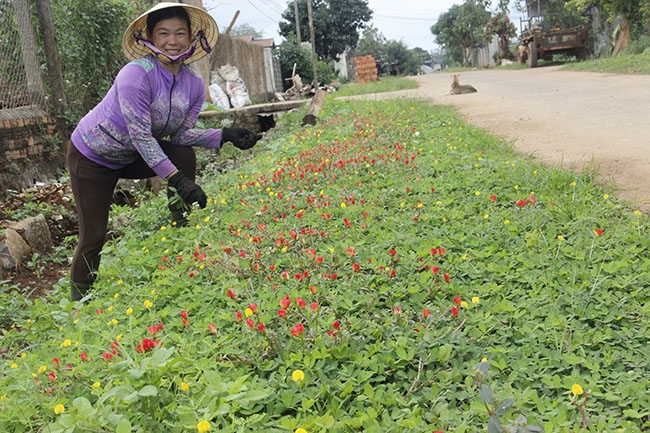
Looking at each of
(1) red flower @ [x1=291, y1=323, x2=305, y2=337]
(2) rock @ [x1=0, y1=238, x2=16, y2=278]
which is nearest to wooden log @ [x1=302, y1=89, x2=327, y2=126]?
(2) rock @ [x1=0, y1=238, x2=16, y2=278]

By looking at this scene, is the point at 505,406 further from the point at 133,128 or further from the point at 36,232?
the point at 36,232

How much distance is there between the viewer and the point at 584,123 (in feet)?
21.9

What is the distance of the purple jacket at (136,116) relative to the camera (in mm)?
3549

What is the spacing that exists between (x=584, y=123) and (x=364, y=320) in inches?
219

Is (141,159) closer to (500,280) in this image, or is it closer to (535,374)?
(500,280)

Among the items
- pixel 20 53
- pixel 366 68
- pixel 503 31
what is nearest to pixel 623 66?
pixel 366 68

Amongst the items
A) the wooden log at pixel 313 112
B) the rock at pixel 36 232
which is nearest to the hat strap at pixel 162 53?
the rock at pixel 36 232

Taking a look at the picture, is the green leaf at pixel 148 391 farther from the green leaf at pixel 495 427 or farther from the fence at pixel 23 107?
the fence at pixel 23 107

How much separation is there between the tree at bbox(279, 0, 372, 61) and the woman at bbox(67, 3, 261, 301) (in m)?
36.6

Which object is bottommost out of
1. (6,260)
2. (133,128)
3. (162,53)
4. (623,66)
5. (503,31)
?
(6,260)

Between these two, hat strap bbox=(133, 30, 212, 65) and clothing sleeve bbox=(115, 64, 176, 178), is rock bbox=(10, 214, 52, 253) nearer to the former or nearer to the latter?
clothing sleeve bbox=(115, 64, 176, 178)

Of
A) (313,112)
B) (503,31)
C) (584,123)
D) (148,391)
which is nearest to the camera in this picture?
(148,391)

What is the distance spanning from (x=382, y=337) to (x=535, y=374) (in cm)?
57

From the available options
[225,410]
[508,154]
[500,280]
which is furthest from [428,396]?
[508,154]
